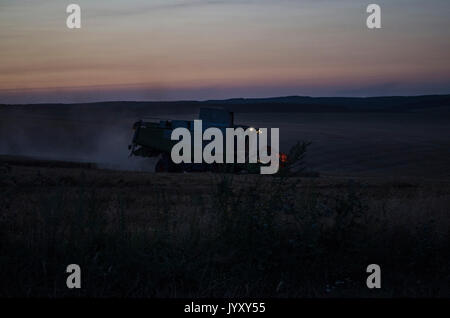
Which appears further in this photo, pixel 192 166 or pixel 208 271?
pixel 192 166

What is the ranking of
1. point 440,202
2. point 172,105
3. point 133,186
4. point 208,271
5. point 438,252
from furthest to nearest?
point 172,105, point 133,186, point 440,202, point 438,252, point 208,271

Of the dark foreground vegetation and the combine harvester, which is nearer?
the dark foreground vegetation

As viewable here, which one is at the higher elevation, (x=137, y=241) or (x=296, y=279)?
(x=137, y=241)

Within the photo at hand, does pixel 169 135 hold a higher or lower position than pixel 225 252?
higher

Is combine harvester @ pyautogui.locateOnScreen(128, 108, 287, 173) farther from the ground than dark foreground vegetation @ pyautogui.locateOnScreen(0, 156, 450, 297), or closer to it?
→ farther from the ground

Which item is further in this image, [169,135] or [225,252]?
[169,135]

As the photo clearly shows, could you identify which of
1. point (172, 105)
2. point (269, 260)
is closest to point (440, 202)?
point (269, 260)

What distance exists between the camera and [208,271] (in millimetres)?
7531

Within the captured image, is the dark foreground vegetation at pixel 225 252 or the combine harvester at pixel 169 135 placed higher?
the combine harvester at pixel 169 135

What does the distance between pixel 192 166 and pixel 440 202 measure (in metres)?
17.5

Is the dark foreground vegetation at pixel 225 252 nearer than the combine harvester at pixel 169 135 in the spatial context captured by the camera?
Yes
